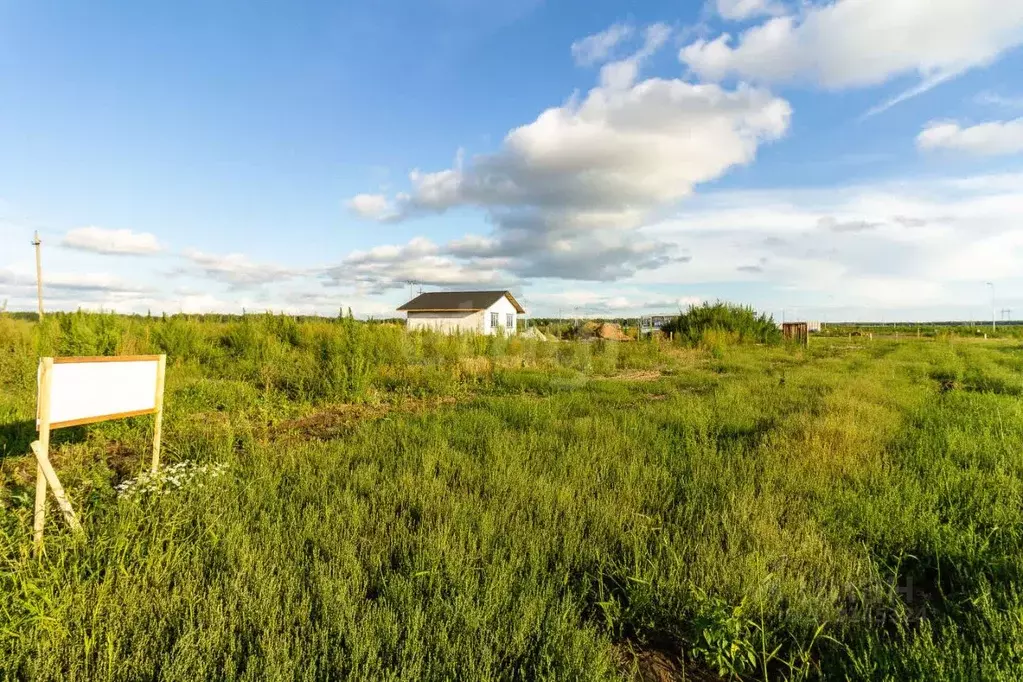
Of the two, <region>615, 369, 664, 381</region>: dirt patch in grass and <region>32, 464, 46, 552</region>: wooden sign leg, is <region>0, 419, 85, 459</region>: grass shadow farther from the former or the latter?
<region>615, 369, 664, 381</region>: dirt patch in grass

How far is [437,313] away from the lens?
39.5m

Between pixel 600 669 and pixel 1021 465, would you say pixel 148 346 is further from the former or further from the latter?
pixel 1021 465

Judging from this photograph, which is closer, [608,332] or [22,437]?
[22,437]

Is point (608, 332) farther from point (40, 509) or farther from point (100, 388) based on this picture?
point (40, 509)

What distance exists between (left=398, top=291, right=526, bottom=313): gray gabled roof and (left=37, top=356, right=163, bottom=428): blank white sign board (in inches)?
1313

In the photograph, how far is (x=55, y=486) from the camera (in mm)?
3291

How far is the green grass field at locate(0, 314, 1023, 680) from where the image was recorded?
2416mm

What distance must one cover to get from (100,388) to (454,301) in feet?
120

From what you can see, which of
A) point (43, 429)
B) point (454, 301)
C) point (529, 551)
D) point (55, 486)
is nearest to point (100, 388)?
point (43, 429)

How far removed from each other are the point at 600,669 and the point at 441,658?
0.71 meters

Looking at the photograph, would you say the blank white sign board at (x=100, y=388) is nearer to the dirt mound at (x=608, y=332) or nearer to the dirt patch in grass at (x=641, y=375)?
the dirt patch in grass at (x=641, y=375)

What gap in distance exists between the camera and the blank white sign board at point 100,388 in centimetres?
337

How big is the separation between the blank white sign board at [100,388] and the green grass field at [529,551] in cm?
66

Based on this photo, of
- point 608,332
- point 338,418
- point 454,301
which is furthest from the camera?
point 454,301
